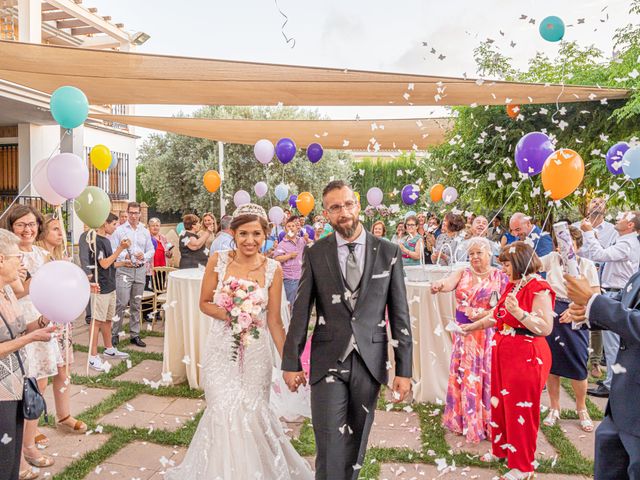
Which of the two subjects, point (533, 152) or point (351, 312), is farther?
point (533, 152)

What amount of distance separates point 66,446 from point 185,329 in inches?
59.0

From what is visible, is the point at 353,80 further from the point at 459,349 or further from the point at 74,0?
the point at 74,0

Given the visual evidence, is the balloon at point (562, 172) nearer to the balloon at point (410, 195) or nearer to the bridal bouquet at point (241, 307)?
the bridal bouquet at point (241, 307)

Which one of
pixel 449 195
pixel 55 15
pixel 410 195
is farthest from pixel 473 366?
pixel 55 15

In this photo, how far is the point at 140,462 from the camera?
333 cm

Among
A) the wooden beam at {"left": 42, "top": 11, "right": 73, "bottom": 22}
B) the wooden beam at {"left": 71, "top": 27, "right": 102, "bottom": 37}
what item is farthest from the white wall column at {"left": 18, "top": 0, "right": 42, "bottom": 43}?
the wooden beam at {"left": 71, "top": 27, "right": 102, "bottom": 37}

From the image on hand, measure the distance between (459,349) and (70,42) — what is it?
14.1 m

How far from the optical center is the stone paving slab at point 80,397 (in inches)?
166

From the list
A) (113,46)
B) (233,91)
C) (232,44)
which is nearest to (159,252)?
(233,91)

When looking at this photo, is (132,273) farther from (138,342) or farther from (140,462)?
(140,462)

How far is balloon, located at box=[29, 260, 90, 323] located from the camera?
2436 millimetres

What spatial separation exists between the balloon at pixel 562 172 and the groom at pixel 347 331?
183cm

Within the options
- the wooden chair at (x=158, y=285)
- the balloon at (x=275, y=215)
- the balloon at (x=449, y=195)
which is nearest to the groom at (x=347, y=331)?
the wooden chair at (x=158, y=285)

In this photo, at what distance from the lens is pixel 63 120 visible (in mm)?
4125
